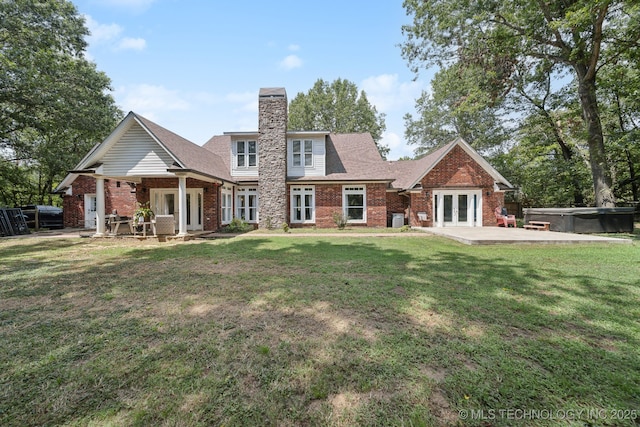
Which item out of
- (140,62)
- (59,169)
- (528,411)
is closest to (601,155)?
(528,411)

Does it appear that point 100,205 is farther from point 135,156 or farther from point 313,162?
point 313,162

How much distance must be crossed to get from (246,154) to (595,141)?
18.3 m

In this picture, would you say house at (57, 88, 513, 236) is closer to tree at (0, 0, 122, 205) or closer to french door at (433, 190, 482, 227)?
french door at (433, 190, 482, 227)

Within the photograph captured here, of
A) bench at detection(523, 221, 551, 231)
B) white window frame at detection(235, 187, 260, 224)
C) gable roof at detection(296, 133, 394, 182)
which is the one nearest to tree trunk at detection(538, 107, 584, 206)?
bench at detection(523, 221, 551, 231)

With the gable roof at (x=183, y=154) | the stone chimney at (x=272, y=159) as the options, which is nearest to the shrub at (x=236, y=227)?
the stone chimney at (x=272, y=159)

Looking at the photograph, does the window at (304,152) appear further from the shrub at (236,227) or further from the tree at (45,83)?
the tree at (45,83)

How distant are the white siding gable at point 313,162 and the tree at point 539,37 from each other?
28.4 feet

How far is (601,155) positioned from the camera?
506 inches

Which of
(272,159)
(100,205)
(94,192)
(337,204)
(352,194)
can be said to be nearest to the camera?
(100,205)

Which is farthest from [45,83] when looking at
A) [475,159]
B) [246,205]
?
[475,159]

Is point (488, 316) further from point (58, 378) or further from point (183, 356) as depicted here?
point (58, 378)

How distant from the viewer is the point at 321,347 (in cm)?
272

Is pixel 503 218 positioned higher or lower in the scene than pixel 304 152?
lower

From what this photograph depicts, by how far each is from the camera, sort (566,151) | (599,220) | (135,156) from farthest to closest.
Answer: (566,151)
(599,220)
(135,156)
